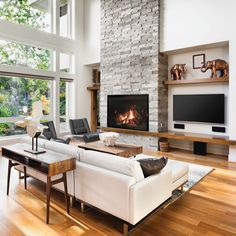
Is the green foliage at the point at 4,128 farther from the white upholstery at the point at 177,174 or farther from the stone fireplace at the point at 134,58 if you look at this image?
the white upholstery at the point at 177,174

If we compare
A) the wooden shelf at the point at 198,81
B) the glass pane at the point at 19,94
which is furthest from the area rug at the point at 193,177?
the glass pane at the point at 19,94

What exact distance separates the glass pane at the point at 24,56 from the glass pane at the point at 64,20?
47.1 inches

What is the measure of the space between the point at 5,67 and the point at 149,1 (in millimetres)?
4584

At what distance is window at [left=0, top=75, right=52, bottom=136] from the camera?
20.4 feet

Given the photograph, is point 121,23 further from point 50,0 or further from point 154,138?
point 154,138

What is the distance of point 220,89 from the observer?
5.36 m

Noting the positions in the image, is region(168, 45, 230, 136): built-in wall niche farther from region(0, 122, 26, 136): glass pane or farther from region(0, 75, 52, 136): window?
region(0, 122, 26, 136): glass pane

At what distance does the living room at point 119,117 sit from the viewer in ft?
7.59

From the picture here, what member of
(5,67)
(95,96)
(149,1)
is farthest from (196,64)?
(5,67)

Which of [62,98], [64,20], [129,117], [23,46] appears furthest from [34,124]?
[64,20]

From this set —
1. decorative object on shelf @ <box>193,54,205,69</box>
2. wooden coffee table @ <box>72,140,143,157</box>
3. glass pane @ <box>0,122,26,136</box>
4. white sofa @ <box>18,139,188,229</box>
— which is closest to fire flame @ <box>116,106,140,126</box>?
decorative object on shelf @ <box>193,54,205,69</box>

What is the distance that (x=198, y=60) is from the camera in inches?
224

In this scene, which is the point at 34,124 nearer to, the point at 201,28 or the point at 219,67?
the point at 219,67

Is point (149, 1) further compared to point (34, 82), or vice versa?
point (34, 82)
